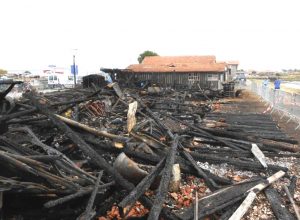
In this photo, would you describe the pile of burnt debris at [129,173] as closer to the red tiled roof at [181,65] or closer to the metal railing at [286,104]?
the metal railing at [286,104]

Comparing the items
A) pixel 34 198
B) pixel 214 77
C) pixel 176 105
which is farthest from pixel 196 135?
pixel 214 77

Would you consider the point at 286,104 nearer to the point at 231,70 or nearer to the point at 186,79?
the point at 186,79

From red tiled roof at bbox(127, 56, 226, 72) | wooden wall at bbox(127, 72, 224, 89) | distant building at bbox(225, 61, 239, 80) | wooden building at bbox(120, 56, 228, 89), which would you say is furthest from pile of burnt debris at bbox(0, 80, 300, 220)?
distant building at bbox(225, 61, 239, 80)

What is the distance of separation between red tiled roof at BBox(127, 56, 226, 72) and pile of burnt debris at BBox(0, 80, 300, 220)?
106 feet

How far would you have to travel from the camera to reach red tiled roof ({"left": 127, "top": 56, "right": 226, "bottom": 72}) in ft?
145

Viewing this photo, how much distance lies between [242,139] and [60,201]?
28.7 feet

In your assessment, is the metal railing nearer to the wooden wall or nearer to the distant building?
the wooden wall

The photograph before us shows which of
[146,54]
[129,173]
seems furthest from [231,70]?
[129,173]

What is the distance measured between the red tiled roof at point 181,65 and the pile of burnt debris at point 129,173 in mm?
32304

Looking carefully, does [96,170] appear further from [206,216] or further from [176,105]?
[176,105]

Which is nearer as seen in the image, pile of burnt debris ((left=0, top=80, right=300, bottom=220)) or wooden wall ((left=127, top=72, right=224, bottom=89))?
pile of burnt debris ((left=0, top=80, right=300, bottom=220))

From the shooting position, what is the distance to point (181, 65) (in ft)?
157

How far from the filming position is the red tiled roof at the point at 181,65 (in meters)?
44.3

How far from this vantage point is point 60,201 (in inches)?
203
